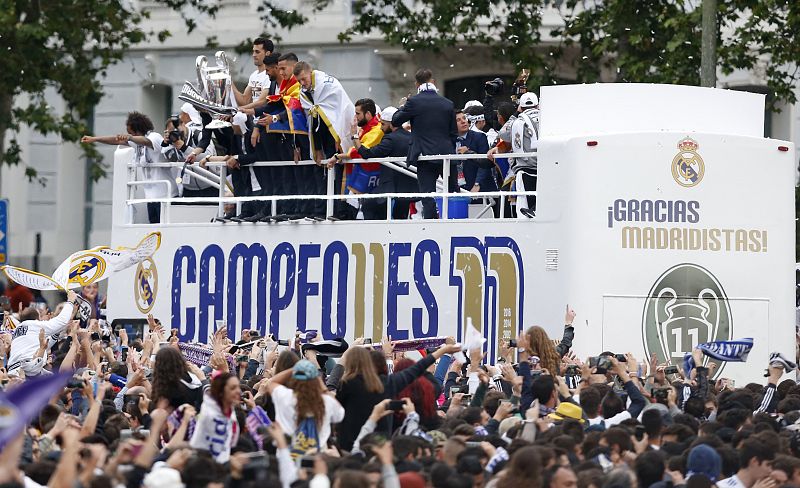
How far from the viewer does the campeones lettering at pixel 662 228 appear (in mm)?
16922

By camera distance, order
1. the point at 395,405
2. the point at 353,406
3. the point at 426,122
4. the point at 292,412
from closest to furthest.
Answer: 1. the point at 292,412
2. the point at 395,405
3. the point at 353,406
4. the point at 426,122

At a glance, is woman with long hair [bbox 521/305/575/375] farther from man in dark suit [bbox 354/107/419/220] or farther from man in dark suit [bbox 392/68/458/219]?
man in dark suit [bbox 354/107/419/220]

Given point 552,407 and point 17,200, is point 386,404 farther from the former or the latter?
point 17,200

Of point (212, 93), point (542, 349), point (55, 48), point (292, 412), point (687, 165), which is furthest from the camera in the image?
point (55, 48)

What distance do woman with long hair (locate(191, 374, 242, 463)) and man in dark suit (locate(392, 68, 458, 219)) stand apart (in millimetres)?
7673

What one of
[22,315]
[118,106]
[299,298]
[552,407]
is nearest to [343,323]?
[299,298]

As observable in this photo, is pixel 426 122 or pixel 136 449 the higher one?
pixel 426 122

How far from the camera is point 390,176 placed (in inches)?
744

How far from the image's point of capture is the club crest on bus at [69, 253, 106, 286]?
61.3 ft

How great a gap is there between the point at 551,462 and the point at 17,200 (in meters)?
28.7

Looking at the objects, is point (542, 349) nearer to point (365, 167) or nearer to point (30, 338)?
point (30, 338)

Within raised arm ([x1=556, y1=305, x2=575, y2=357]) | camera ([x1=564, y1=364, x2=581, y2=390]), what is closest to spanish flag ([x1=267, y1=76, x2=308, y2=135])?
raised arm ([x1=556, y1=305, x2=575, y2=357])

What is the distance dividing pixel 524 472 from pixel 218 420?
213 cm

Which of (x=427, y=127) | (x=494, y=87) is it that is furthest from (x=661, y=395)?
(x=494, y=87)
